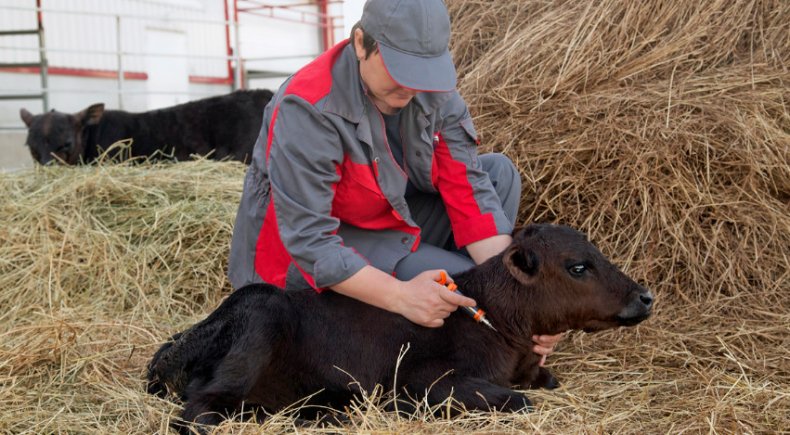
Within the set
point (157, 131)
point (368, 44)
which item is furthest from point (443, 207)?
point (157, 131)

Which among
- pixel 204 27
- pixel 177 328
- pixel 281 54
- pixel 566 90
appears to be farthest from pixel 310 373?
pixel 281 54

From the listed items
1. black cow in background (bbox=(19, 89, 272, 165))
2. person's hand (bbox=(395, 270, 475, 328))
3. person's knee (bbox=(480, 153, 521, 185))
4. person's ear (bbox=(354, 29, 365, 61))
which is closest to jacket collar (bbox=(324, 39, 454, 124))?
person's ear (bbox=(354, 29, 365, 61))

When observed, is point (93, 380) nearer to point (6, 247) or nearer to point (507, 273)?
point (507, 273)

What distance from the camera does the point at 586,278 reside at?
3266mm

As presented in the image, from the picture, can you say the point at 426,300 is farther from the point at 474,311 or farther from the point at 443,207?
the point at 443,207

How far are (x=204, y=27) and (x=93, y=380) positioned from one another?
1456 cm

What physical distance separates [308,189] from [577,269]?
1.05 m

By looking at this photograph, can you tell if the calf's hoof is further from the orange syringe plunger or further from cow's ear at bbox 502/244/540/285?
cow's ear at bbox 502/244/540/285

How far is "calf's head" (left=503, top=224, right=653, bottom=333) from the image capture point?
319 centimetres

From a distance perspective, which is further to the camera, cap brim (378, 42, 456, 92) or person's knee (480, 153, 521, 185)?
person's knee (480, 153, 521, 185)

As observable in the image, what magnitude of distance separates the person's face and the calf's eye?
2.89 ft

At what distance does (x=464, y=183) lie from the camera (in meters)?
3.84

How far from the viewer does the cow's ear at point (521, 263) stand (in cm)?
333

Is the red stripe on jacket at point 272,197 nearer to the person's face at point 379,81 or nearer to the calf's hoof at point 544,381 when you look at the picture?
the person's face at point 379,81
